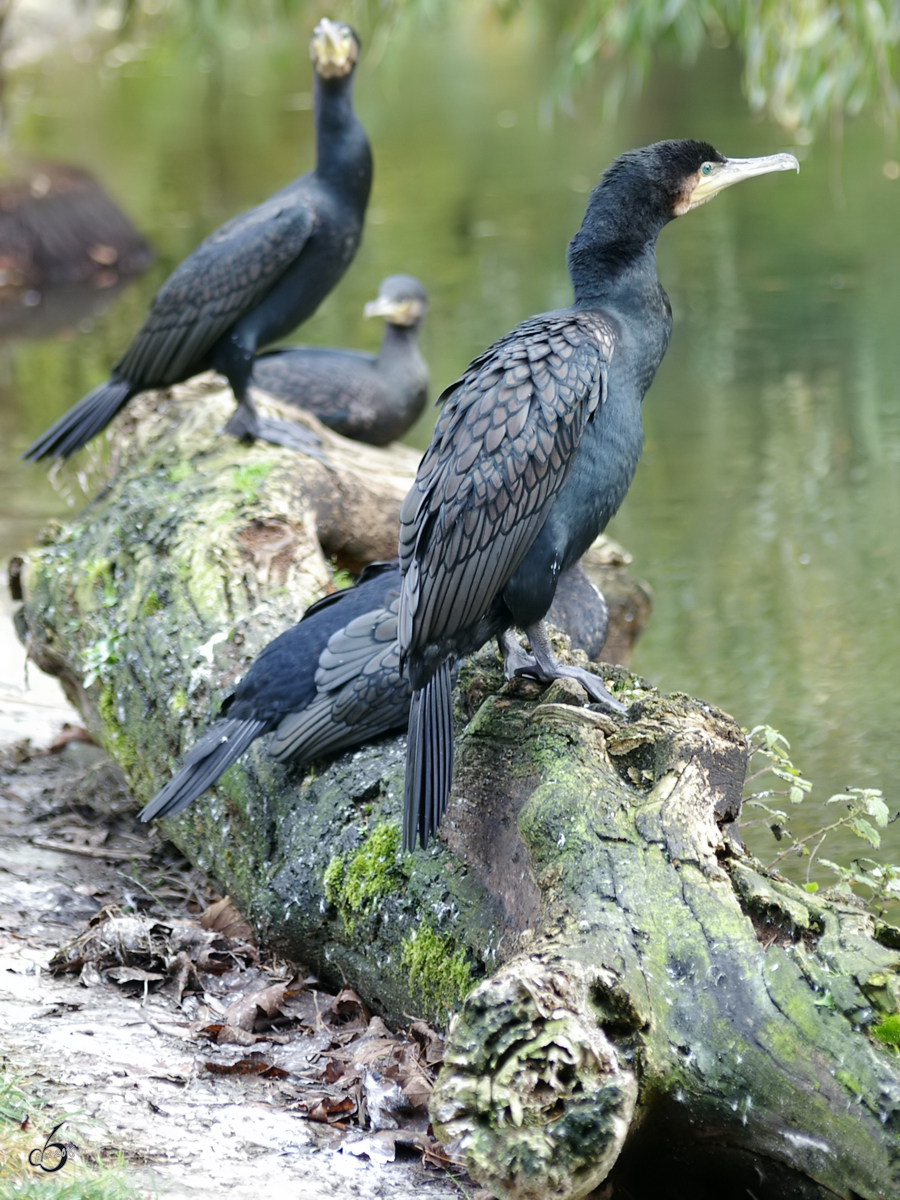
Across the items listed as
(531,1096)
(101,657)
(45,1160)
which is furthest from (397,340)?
(531,1096)

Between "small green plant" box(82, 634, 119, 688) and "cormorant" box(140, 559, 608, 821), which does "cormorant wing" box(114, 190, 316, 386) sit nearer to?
"small green plant" box(82, 634, 119, 688)

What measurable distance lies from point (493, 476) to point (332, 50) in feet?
8.31

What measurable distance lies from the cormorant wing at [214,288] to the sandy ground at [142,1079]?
1.48 metres

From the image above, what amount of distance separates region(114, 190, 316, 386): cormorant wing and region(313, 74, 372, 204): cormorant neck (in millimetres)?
185

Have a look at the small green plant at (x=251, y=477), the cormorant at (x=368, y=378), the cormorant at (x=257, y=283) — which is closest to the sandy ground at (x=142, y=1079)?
the small green plant at (x=251, y=477)

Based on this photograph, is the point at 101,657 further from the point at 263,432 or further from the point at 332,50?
the point at 332,50

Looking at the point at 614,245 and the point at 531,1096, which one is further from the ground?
the point at 614,245

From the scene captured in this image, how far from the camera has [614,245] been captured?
2.98 m

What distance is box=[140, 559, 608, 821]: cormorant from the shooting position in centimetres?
307

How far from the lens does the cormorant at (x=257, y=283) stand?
14.5ft

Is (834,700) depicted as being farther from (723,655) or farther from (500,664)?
(500,664)

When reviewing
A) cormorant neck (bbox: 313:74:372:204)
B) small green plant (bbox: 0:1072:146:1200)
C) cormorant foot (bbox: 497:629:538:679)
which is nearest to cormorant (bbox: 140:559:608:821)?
cormorant foot (bbox: 497:629:538:679)

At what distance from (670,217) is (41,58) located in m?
22.4

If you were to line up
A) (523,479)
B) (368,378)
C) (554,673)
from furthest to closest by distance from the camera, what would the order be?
(368,378) → (554,673) → (523,479)
